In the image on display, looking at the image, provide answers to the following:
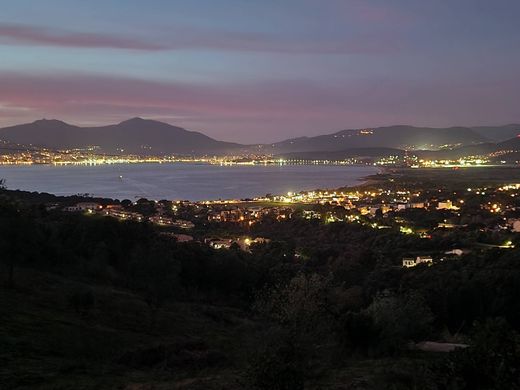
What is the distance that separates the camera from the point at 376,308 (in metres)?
12.5

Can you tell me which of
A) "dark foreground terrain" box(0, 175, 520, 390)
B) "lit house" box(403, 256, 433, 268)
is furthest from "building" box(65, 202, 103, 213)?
"lit house" box(403, 256, 433, 268)

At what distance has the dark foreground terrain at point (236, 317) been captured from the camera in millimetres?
7301

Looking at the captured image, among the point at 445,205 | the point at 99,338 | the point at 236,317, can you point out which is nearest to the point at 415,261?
the point at 236,317

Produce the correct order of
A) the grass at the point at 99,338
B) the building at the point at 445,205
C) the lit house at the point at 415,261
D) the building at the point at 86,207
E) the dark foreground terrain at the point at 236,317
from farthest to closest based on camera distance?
the building at the point at 445,205 < the building at the point at 86,207 < the lit house at the point at 415,261 < the grass at the point at 99,338 < the dark foreground terrain at the point at 236,317

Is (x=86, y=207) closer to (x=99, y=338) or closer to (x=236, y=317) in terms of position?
(x=236, y=317)

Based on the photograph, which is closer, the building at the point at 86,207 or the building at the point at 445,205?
the building at the point at 86,207

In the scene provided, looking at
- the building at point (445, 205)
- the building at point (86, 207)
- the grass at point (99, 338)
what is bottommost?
the building at point (445, 205)

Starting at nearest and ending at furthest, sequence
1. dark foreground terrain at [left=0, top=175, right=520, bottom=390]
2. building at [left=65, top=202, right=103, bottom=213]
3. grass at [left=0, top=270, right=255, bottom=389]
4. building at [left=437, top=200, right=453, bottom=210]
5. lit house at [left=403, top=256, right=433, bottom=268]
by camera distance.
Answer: dark foreground terrain at [left=0, top=175, right=520, bottom=390]
grass at [left=0, top=270, right=255, bottom=389]
lit house at [left=403, top=256, right=433, bottom=268]
building at [left=65, top=202, right=103, bottom=213]
building at [left=437, top=200, right=453, bottom=210]

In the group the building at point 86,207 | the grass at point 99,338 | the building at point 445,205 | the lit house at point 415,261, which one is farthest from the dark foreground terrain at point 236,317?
the building at point 445,205

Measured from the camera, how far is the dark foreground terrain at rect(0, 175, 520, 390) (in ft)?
24.0

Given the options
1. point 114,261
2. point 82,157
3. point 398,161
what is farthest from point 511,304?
point 82,157

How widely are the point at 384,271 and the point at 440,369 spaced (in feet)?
64.1

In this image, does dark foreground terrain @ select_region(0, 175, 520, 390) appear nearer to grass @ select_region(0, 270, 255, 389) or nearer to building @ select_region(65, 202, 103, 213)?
grass @ select_region(0, 270, 255, 389)

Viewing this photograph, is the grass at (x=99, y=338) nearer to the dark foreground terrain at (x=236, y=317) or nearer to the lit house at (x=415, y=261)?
the dark foreground terrain at (x=236, y=317)
